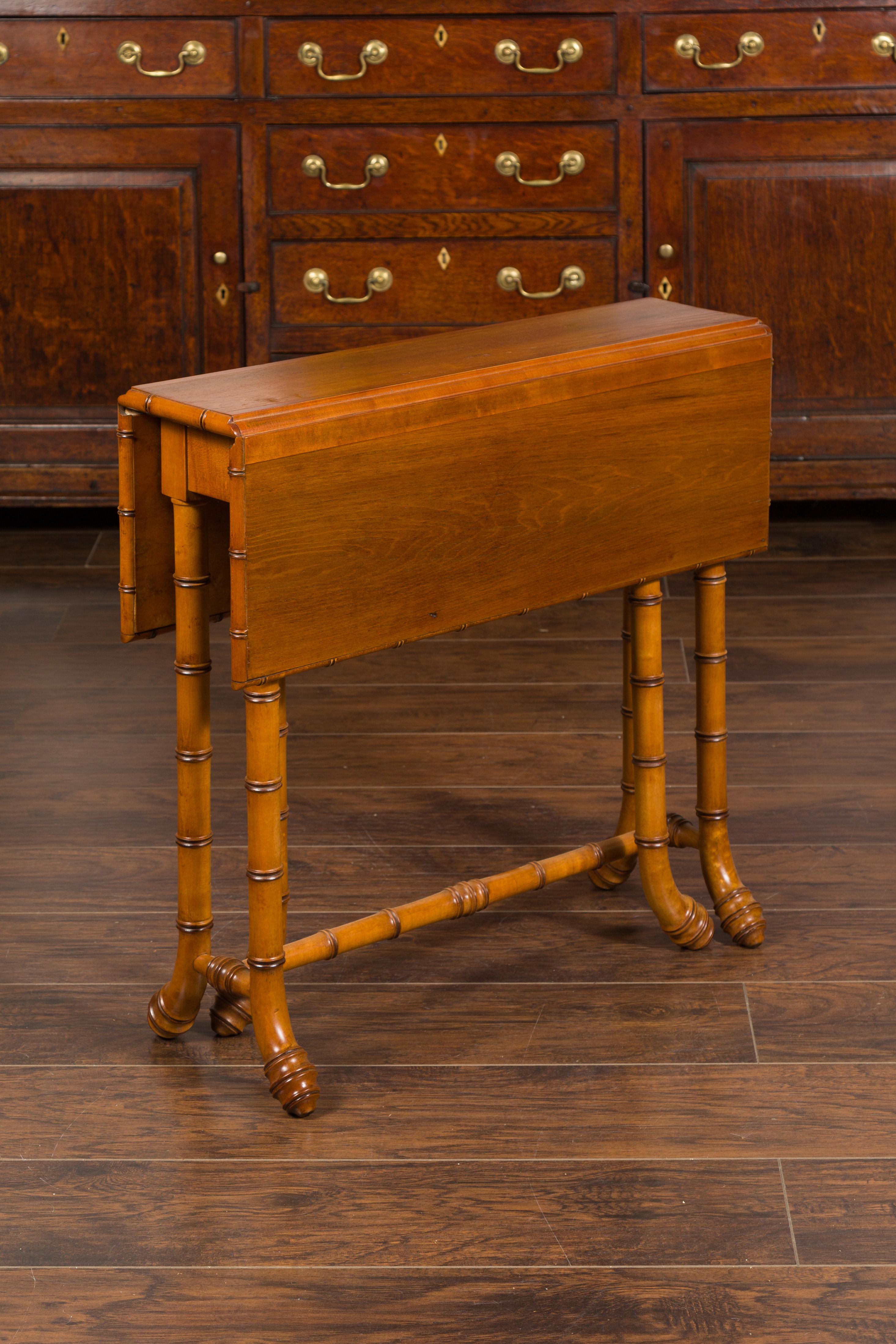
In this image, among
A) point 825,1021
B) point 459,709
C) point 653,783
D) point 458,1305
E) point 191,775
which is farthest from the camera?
point 459,709

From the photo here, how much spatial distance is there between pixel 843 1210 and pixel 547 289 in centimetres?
227

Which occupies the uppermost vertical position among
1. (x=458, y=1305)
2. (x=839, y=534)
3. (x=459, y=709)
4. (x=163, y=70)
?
(x=163, y=70)

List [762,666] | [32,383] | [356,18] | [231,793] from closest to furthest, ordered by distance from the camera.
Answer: [231,793], [762,666], [356,18], [32,383]

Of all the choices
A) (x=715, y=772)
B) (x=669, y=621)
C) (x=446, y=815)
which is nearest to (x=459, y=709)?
(x=446, y=815)

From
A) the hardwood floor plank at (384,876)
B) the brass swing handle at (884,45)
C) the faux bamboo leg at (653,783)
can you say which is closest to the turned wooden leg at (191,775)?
the hardwood floor plank at (384,876)


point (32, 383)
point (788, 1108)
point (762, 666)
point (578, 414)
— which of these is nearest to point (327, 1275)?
point (788, 1108)

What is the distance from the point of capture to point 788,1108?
76.5 inches

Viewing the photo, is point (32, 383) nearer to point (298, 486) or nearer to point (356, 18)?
point (356, 18)

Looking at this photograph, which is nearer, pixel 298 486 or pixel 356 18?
pixel 298 486

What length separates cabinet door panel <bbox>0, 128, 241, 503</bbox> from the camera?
3580 millimetres

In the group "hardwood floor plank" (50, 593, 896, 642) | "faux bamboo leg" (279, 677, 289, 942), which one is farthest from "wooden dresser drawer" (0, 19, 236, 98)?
"faux bamboo leg" (279, 677, 289, 942)

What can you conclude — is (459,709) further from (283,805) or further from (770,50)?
(770,50)

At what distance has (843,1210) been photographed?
1774 millimetres

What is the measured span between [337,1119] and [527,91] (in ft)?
7.42
